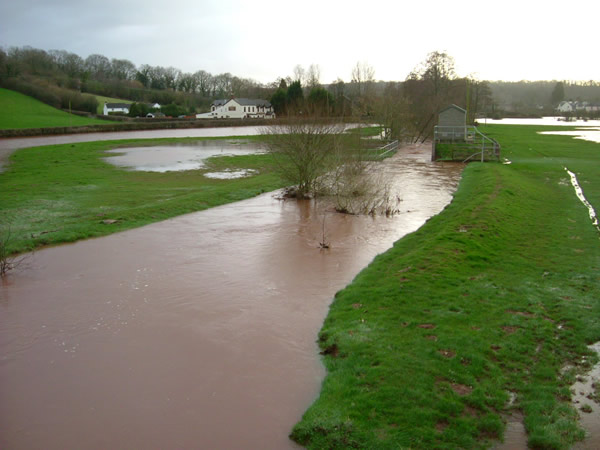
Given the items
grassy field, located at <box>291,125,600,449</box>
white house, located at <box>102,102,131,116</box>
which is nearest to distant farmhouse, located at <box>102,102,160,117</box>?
white house, located at <box>102,102,131,116</box>

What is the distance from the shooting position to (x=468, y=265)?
35.9 ft

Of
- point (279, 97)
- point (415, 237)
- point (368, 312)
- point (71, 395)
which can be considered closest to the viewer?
point (71, 395)

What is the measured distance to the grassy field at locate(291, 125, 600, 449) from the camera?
5.55 metres

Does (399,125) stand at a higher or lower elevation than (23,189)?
higher

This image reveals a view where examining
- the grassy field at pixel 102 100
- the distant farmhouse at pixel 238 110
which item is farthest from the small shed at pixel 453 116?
the grassy field at pixel 102 100

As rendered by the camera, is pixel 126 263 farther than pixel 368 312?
Yes

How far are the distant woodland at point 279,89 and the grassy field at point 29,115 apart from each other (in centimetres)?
391

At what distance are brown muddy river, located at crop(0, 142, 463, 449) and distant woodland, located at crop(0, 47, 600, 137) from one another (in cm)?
956

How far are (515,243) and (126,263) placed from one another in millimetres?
9960

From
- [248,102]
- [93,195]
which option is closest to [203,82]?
[248,102]

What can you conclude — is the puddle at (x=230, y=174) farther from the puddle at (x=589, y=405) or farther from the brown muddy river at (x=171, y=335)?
the puddle at (x=589, y=405)

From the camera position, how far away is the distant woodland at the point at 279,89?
156ft

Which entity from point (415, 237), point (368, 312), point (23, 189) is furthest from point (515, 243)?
point (23, 189)

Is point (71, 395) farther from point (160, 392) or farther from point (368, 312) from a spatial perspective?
point (368, 312)
